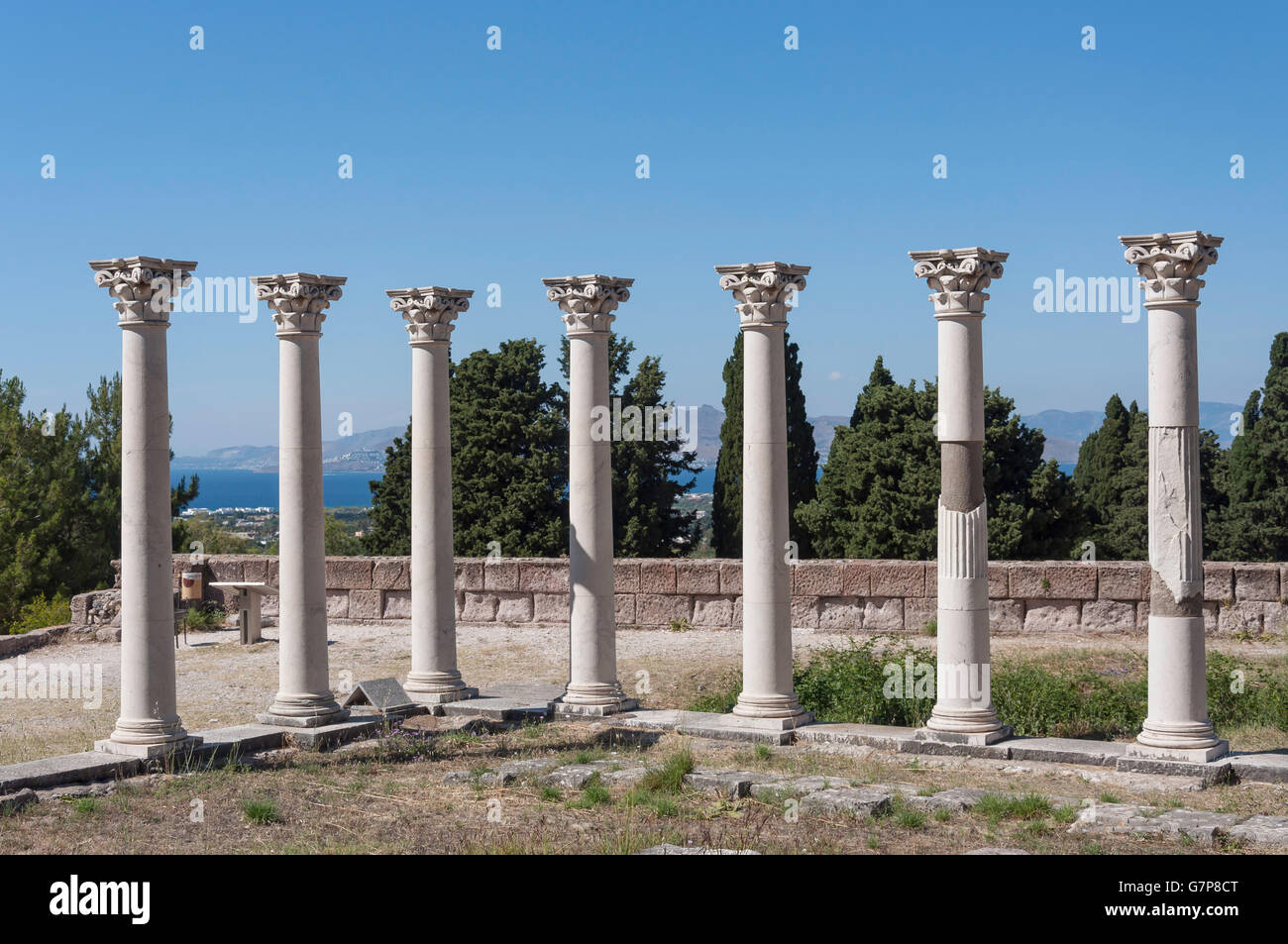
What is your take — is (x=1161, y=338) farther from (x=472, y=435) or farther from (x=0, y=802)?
(x=472, y=435)

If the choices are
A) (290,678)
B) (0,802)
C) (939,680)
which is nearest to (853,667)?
(939,680)

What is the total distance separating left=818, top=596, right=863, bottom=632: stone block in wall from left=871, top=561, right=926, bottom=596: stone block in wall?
0.52 metres

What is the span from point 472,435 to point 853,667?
30.7m

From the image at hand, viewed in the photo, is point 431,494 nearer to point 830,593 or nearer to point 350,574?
point 830,593

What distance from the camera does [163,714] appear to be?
54.9 ft

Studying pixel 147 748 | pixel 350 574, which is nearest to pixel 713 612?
pixel 350 574

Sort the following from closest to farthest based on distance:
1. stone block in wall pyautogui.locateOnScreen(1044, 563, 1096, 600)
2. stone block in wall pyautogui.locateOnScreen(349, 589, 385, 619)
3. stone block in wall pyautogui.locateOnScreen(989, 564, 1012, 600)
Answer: stone block in wall pyautogui.locateOnScreen(1044, 563, 1096, 600) → stone block in wall pyautogui.locateOnScreen(989, 564, 1012, 600) → stone block in wall pyautogui.locateOnScreen(349, 589, 385, 619)

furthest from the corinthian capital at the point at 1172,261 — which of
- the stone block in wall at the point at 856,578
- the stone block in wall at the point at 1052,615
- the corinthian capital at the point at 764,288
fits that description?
the stone block in wall at the point at 856,578

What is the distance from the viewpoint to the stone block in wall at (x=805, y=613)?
95.0 ft

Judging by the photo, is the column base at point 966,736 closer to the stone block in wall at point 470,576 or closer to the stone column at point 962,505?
the stone column at point 962,505

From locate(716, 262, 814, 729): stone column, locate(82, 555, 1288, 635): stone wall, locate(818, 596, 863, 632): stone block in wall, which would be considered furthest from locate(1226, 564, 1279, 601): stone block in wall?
locate(716, 262, 814, 729): stone column

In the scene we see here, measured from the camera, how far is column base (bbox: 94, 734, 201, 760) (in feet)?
53.8

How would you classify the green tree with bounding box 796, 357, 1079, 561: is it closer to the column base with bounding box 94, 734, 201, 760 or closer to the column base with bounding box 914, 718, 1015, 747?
the column base with bounding box 914, 718, 1015, 747

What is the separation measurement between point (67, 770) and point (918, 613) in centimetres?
1754
